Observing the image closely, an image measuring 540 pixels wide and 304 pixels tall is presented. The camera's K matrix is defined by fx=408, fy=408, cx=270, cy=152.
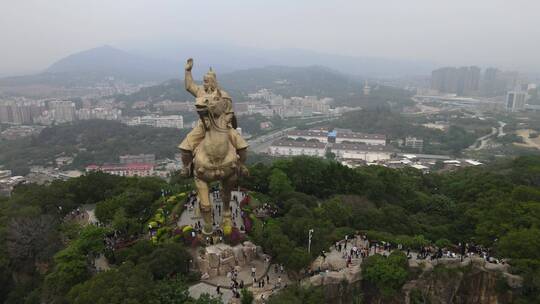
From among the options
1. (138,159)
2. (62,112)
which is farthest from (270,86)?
(138,159)

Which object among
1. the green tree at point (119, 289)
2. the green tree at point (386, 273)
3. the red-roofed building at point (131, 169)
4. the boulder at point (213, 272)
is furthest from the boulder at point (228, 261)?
the red-roofed building at point (131, 169)

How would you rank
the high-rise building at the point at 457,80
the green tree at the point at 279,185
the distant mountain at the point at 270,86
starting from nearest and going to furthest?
1. the green tree at the point at 279,185
2. the distant mountain at the point at 270,86
3. the high-rise building at the point at 457,80

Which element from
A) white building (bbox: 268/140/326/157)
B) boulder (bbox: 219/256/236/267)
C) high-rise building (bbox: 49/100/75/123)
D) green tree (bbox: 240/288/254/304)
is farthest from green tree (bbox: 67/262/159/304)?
high-rise building (bbox: 49/100/75/123)

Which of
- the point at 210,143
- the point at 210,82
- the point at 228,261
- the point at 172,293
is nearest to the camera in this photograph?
the point at 172,293

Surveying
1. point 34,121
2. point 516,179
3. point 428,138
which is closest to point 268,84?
point 34,121

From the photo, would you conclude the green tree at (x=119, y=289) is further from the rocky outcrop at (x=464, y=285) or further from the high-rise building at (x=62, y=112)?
the high-rise building at (x=62, y=112)

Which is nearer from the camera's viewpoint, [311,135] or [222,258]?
[222,258]

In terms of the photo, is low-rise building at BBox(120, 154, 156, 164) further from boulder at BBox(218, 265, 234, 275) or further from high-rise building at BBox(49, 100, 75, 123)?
boulder at BBox(218, 265, 234, 275)

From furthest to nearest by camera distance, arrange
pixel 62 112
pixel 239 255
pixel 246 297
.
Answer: pixel 62 112, pixel 239 255, pixel 246 297

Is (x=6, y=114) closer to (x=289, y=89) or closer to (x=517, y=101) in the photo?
(x=289, y=89)
